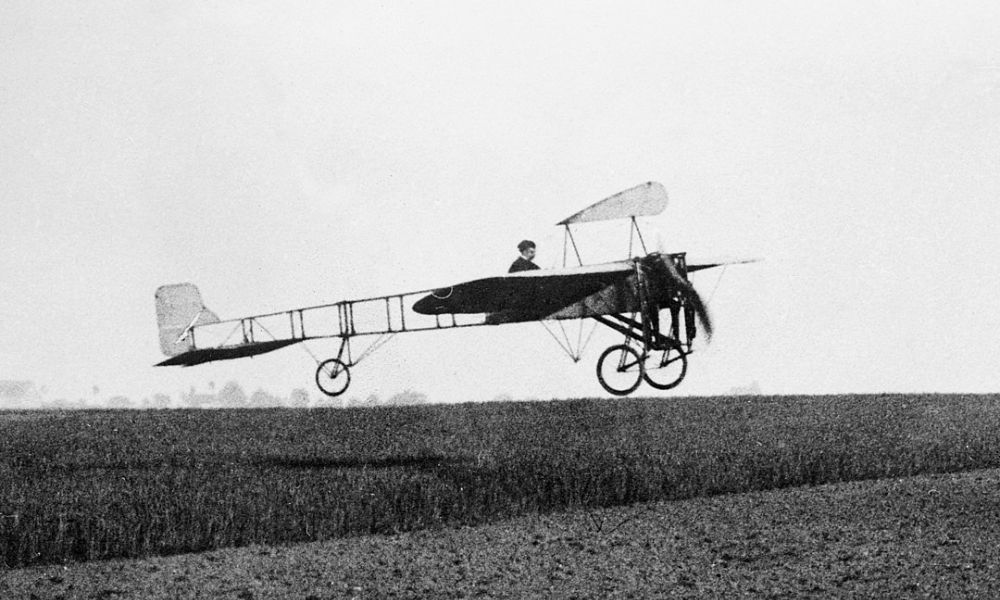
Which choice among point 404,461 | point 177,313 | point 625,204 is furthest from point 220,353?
point 625,204

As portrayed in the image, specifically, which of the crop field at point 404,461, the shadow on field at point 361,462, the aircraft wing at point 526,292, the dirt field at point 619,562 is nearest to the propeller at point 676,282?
the aircraft wing at point 526,292

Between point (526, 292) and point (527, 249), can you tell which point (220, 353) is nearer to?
point (527, 249)

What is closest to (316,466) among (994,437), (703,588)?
(703,588)

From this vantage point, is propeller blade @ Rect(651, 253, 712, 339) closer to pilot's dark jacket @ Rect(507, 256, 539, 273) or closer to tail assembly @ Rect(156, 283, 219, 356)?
pilot's dark jacket @ Rect(507, 256, 539, 273)

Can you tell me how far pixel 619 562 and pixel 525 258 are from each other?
5.56 metres

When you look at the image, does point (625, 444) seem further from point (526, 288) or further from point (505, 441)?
point (526, 288)

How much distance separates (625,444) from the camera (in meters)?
20.4

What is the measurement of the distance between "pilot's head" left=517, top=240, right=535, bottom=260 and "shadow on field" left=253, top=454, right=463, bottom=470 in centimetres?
373

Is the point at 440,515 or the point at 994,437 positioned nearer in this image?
the point at 440,515

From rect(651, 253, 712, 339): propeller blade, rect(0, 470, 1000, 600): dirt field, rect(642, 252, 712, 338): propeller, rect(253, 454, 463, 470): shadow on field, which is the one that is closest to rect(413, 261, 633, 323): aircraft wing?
rect(642, 252, 712, 338): propeller

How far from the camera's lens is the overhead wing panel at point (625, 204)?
15.7 m

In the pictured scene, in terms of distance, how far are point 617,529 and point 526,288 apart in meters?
3.66

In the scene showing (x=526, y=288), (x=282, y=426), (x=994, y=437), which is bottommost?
(x=994, y=437)

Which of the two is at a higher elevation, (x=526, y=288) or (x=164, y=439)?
(x=526, y=288)
